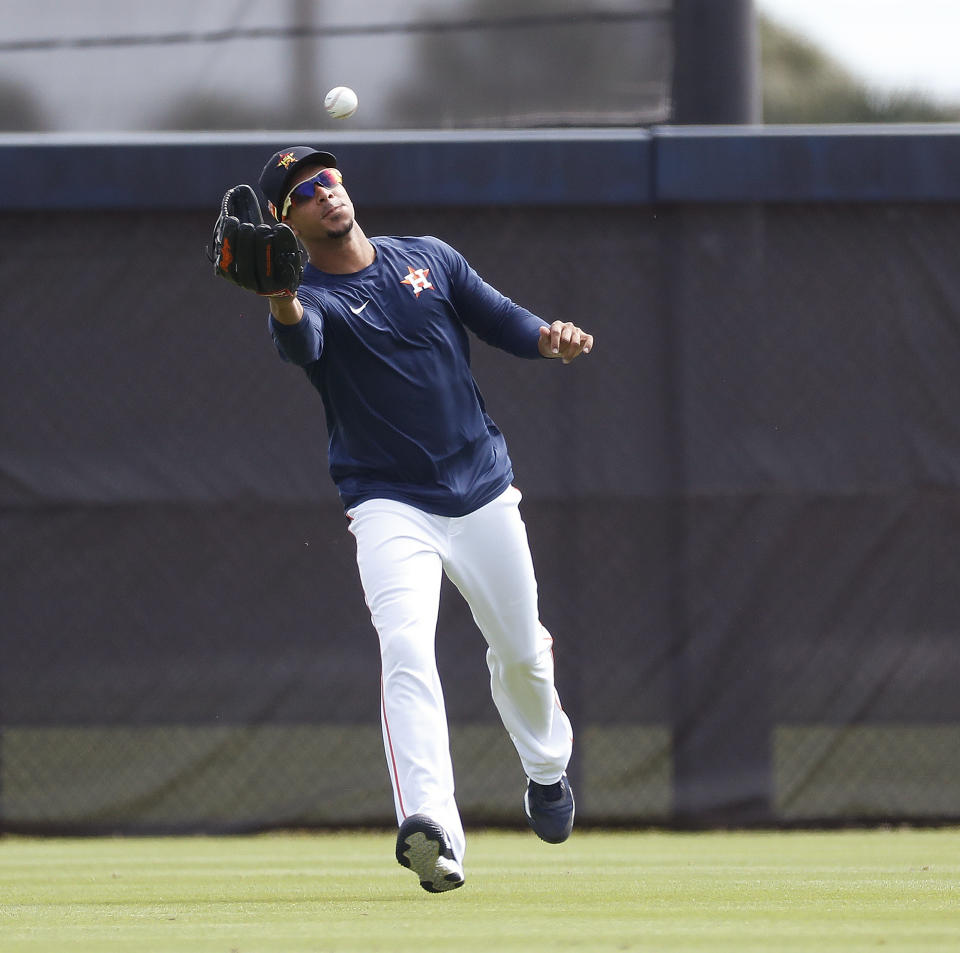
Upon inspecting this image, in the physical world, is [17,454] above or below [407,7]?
below

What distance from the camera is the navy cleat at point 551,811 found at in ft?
14.8

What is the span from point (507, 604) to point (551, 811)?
27.9 inches

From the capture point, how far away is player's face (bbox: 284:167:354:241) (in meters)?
4.12

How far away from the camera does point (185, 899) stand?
4.09 metres

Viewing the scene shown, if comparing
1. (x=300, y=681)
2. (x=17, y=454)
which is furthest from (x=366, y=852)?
(x=17, y=454)

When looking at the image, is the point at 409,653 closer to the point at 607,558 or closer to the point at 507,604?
the point at 507,604

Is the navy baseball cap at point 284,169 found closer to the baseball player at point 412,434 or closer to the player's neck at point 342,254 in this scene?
the baseball player at point 412,434

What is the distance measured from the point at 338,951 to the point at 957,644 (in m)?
3.68

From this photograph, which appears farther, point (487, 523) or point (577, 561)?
point (577, 561)

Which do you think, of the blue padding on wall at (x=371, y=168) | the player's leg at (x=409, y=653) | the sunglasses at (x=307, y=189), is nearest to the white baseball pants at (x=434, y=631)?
the player's leg at (x=409, y=653)

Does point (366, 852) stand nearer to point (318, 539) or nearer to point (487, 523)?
point (318, 539)

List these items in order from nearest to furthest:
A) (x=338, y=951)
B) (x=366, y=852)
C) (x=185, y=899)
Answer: (x=338, y=951) < (x=185, y=899) < (x=366, y=852)

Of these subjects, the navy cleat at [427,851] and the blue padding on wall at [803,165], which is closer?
the navy cleat at [427,851]

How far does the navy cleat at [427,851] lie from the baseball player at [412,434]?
20cm
